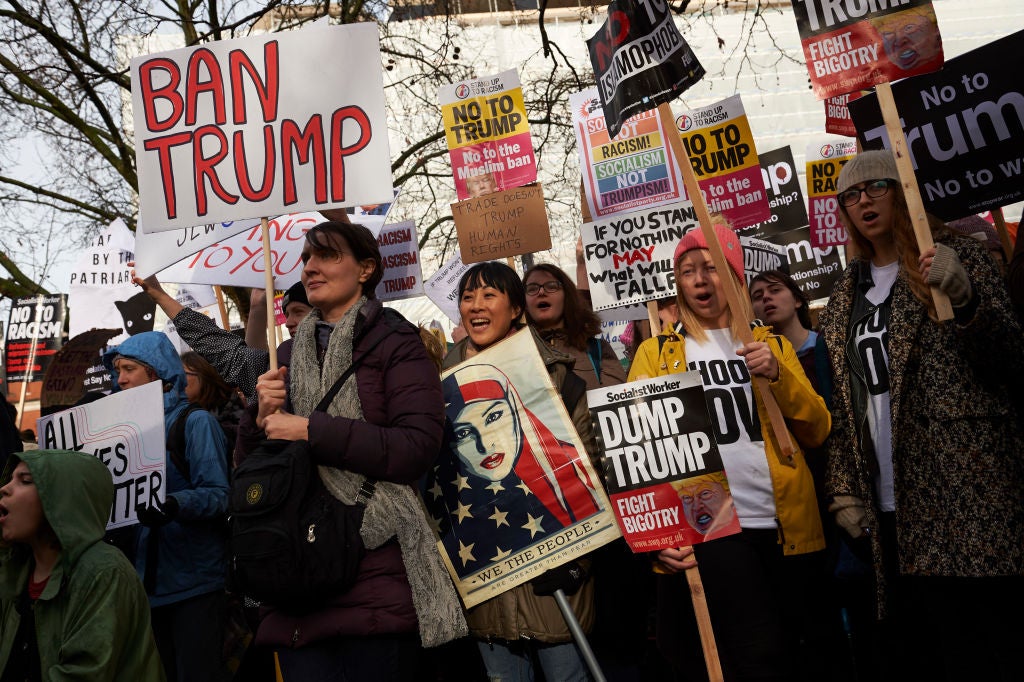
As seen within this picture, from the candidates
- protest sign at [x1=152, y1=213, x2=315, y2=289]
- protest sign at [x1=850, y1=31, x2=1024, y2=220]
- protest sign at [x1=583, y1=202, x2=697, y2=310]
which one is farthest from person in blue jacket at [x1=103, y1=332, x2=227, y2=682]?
protest sign at [x1=850, y1=31, x2=1024, y2=220]

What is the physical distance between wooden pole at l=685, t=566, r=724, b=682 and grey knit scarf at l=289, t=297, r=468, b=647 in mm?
772

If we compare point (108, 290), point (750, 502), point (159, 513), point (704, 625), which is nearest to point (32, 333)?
point (108, 290)

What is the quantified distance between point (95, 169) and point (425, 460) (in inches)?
461

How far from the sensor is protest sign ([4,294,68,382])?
8.74 metres

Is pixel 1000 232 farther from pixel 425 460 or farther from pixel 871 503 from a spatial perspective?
pixel 425 460

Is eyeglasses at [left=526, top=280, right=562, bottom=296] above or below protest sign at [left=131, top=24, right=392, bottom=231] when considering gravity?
below

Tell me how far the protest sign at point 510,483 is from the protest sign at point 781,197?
4.96 meters

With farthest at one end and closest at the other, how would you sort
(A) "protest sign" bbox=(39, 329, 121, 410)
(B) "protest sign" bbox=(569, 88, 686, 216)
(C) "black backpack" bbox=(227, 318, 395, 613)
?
(A) "protest sign" bbox=(39, 329, 121, 410)
(B) "protest sign" bbox=(569, 88, 686, 216)
(C) "black backpack" bbox=(227, 318, 395, 613)

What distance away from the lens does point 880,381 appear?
129 inches

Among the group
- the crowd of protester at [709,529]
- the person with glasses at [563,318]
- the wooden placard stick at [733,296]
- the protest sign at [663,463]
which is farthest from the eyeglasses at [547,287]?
the protest sign at [663,463]

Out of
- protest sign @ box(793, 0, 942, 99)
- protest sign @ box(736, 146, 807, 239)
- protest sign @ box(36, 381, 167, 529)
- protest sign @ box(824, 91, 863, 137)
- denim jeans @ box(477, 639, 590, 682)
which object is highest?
protest sign @ box(824, 91, 863, 137)

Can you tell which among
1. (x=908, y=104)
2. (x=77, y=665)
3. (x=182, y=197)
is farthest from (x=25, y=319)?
(x=908, y=104)

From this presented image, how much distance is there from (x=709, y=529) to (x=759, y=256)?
12.5ft

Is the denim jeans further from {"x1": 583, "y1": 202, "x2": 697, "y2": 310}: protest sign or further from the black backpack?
{"x1": 583, "y1": 202, "x2": 697, "y2": 310}: protest sign
